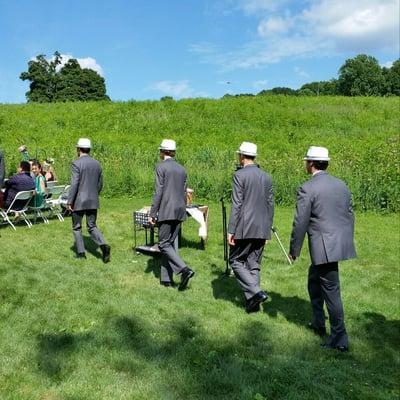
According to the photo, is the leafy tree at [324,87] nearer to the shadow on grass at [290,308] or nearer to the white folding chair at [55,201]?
the white folding chair at [55,201]

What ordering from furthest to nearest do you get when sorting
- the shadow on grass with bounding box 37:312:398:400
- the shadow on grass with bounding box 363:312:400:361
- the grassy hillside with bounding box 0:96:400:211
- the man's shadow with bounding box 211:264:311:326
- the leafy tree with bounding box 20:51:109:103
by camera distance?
the leafy tree with bounding box 20:51:109:103, the grassy hillside with bounding box 0:96:400:211, the man's shadow with bounding box 211:264:311:326, the shadow on grass with bounding box 363:312:400:361, the shadow on grass with bounding box 37:312:398:400

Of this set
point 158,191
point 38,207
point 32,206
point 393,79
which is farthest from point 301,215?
point 393,79

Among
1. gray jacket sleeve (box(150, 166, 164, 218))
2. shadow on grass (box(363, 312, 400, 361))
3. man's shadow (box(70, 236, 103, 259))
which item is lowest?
shadow on grass (box(363, 312, 400, 361))

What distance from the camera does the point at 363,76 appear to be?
286 feet

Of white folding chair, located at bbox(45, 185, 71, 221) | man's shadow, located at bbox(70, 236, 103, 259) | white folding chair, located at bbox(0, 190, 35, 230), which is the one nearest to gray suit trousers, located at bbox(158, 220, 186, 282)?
man's shadow, located at bbox(70, 236, 103, 259)

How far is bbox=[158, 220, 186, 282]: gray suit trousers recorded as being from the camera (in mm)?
7164

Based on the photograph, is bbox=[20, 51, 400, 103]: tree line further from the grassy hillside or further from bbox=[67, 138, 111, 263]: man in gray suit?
bbox=[67, 138, 111, 263]: man in gray suit

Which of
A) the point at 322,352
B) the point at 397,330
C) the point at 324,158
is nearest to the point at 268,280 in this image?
the point at 397,330

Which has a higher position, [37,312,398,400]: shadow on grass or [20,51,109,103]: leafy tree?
[20,51,109,103]: leafy tree

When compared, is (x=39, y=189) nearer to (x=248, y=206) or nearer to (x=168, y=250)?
(x=168, y=250)

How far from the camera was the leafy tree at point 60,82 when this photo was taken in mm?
73375

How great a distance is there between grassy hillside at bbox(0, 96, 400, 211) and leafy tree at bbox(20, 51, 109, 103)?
42.0 metres

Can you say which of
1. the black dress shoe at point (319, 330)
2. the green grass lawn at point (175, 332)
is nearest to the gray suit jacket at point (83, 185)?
the green grass lawn at point (175, 332)

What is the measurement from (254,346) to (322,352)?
74cm
